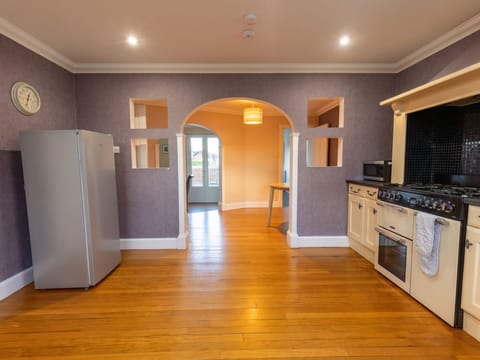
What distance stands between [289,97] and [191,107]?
133 cm

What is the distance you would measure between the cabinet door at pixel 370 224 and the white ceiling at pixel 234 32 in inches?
70.0

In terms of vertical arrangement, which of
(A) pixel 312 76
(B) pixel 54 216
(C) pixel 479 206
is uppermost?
(A) pixel 312 76

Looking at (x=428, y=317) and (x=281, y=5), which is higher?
(x=281, y=5)

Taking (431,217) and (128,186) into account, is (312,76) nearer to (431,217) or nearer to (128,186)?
(431,217)

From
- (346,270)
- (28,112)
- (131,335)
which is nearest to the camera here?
(131,335)

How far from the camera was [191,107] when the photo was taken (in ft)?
11.2

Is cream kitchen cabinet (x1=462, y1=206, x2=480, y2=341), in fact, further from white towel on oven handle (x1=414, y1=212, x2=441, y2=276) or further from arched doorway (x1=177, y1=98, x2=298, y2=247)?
arched doorway (x1=177, y1=98, x2=298, y2=247)

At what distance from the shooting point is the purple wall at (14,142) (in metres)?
2.33

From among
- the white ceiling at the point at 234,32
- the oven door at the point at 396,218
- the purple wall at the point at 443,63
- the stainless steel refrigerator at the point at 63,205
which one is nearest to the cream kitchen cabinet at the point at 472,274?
the oven door at the point at 396,218

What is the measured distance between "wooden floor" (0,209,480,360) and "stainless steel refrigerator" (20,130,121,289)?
0.74 feet

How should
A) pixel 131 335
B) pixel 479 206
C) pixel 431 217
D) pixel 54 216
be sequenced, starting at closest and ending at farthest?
pixel 479 206
pixel 131 335
pixel 431 217
pixel 54 216

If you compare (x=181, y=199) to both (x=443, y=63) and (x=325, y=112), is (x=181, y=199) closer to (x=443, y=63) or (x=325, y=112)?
(x=443, y=63)

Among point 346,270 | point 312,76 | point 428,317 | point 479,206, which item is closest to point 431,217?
point 479,206

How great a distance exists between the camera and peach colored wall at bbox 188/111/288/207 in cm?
633
